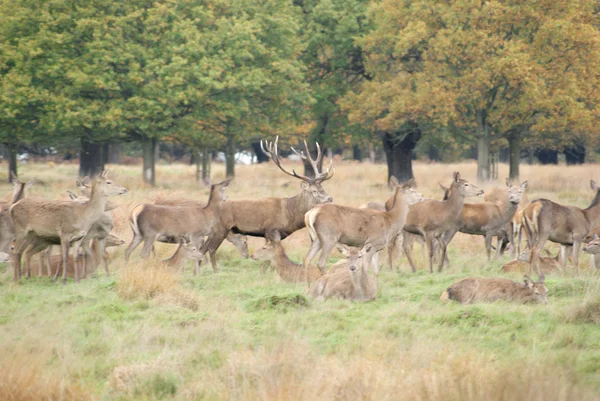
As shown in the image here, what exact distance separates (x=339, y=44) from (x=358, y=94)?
1.85 metres

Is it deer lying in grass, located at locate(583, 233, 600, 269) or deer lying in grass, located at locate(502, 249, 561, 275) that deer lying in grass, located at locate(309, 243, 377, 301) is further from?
deer lying in grass, located at locate(583, 233, 600, 269)

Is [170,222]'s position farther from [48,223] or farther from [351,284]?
[351,284]

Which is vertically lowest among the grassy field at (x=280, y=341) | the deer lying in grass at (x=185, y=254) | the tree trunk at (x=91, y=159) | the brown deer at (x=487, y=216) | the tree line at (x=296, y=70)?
the grassy field at (x=280, y=341)

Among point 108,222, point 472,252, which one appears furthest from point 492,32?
point 108,222

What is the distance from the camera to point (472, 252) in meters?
14.1

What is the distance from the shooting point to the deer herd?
34.1 feet

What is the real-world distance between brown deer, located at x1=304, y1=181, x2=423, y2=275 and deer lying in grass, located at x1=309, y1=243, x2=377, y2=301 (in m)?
1.09

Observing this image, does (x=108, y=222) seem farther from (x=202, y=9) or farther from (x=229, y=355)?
(x=202, y=9)

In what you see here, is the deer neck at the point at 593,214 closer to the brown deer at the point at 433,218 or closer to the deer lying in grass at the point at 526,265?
the deer lying in grass at the point at 526,265

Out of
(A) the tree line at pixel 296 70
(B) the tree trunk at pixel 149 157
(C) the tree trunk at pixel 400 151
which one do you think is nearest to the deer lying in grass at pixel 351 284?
(A) the tree line at pixel 296 70

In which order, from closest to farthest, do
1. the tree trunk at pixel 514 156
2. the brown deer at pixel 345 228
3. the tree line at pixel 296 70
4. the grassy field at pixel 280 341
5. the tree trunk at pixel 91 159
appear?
the grassy field at pixel 280 341 < the brown deer at pixel 345 228 < the tree line at pixel 296 70 < the tree trunk at pixel 514 156 < the tree trunk at pixel 91 159

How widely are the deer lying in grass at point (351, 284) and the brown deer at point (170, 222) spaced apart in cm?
239

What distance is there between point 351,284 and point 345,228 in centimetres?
156

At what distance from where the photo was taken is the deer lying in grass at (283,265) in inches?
426
